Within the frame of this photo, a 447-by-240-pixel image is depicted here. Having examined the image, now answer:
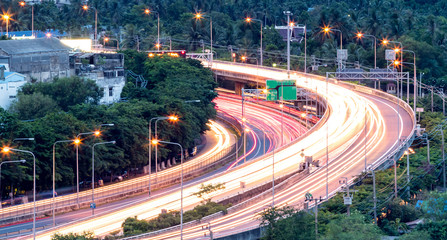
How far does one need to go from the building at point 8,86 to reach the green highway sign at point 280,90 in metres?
23.5

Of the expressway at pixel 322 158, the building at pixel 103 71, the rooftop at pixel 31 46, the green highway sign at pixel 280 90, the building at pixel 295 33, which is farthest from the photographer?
the building at pixel 295 33

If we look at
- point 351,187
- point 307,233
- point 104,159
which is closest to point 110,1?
point 104,159

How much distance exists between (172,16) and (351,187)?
317 feet

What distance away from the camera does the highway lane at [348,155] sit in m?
62.2

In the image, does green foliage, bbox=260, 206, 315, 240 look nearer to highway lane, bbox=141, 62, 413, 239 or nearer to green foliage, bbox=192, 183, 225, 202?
highway lane, bbox=141, 62, 413, 239

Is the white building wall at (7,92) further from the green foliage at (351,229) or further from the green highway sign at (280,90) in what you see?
the green foliage at (351,229)

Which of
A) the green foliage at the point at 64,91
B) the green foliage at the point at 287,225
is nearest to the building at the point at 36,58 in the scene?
the green foliage at the point at 64,91

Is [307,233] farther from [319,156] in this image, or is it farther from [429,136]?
[429,136]

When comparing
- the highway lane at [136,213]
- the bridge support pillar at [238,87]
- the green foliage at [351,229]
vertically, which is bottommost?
the highway lane at [136,213]

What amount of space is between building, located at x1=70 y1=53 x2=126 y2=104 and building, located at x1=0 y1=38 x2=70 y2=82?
160 cm

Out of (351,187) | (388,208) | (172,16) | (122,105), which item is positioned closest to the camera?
(388,208)

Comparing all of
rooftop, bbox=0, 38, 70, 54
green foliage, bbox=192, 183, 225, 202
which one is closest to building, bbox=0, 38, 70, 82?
rooftop, bbox=0, 38, 70, 54

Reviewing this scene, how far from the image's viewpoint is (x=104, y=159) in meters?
80.2

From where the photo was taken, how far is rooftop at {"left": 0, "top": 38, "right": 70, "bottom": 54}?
95875 mm
